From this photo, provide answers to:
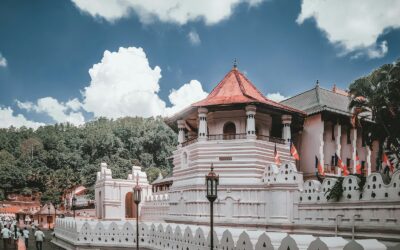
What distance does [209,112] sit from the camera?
27062 millimetres

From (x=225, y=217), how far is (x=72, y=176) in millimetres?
Answer: 53773

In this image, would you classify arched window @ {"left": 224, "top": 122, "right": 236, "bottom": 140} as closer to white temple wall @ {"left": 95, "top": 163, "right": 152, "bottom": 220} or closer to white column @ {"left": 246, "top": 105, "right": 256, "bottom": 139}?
white column @ {"left": 246, "top": 105, "right": 256, "bottom": 139}

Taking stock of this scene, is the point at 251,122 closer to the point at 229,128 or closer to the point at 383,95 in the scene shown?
the point at 229,128

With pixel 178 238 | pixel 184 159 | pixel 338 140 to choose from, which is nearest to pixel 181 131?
pixel 184 159

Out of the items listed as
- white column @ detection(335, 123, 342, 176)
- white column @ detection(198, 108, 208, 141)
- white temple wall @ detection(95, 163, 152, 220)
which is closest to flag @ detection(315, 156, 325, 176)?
white column @ detection(335, 123, 342, 176)

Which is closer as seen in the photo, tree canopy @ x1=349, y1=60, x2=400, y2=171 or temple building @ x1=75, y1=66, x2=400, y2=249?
temple building @ x1=75, y1=66, x2=400, y2=249

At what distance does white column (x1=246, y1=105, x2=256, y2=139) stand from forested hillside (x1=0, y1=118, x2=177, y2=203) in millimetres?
46217

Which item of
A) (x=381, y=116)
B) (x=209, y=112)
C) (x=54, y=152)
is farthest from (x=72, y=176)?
(x=381, y=116)

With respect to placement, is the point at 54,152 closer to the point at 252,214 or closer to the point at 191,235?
the point at 252,214

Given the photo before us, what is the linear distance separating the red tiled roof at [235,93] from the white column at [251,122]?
0.49 m

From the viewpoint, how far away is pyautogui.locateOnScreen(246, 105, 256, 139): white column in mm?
24656

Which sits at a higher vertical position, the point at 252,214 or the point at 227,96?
the point at 227,96

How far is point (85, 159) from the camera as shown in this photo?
8006cm

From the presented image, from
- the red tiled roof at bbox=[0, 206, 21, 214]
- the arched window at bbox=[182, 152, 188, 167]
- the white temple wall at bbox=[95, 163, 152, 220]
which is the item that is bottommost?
the red tiled roof at bbox=[0, 206, 21, 214]
